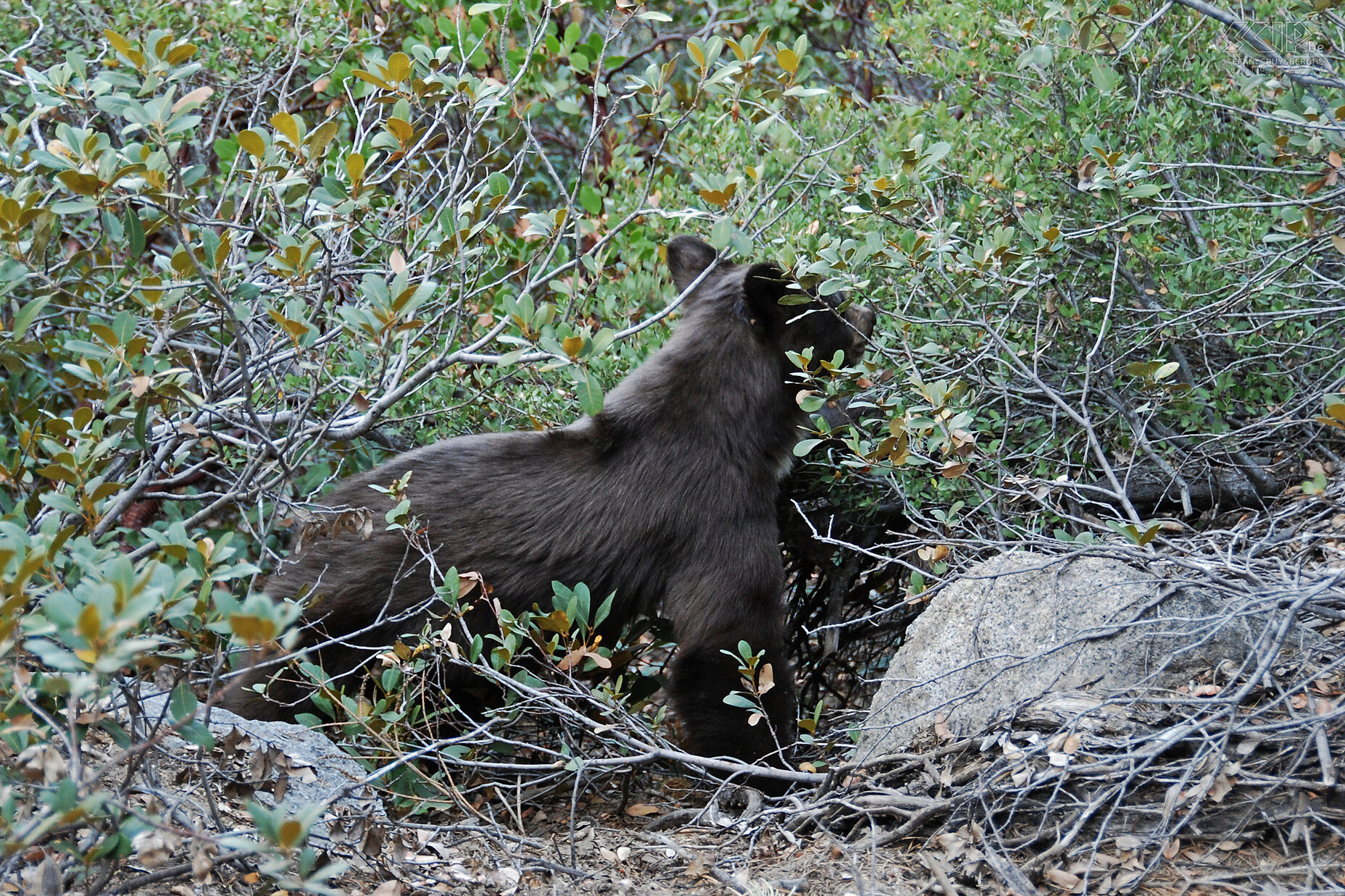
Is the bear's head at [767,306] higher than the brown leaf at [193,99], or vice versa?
the brown leaf at [193,99]

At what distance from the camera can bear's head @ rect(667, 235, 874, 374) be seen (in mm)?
4121

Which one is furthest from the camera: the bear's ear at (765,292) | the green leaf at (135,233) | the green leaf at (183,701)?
the bear's ear at (765,292)

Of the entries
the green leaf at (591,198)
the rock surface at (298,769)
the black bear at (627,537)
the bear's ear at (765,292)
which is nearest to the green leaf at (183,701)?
the rock surface at (298,769)

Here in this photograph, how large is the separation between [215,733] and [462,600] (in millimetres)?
1009

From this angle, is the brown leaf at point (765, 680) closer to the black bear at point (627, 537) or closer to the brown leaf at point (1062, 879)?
the black bear at point (627, 537)

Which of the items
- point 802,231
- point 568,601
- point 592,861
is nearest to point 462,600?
point 568,601

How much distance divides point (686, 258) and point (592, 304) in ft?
1.90

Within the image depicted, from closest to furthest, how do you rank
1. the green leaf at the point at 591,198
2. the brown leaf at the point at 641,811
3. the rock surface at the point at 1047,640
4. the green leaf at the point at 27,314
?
1. the green leaf at the point at 27,314
2. the rock surface at the point at 1047,640
3. the brown leaf at the point at 641,811
4. the green leaf at the point at 591,198

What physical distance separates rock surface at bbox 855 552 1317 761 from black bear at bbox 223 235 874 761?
65 cm

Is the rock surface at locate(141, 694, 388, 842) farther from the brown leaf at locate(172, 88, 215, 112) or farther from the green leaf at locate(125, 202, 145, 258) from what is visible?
the brown leaf at locate(172, 88, 215, 112)

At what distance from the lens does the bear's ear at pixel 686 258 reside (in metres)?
4.53

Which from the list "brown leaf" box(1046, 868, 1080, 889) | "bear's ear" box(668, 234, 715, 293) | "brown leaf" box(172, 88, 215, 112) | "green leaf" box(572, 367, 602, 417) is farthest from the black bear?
"brown leaf" box(172, 88, 215, 112)

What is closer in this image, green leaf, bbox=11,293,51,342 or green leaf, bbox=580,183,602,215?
green leaf, bbox=11,293,51,342

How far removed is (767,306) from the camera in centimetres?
420
